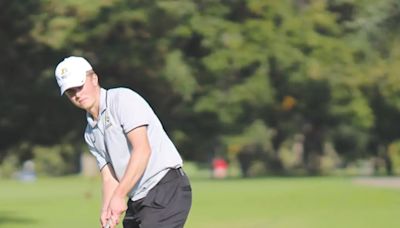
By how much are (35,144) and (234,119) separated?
415 inches

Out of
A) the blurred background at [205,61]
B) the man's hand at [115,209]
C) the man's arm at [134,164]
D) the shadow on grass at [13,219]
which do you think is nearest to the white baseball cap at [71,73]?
the man's arm at [134,164]

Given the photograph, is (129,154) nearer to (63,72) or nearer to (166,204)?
(166,204)

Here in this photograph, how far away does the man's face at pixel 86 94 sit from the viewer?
21.6 ft

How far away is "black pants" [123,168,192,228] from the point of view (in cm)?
691

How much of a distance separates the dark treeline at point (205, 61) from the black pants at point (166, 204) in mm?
33533

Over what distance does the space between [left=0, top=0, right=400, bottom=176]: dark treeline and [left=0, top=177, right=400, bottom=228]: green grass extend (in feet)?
28.8

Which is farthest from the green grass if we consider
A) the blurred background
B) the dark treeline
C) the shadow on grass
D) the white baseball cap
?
the white baseball cap

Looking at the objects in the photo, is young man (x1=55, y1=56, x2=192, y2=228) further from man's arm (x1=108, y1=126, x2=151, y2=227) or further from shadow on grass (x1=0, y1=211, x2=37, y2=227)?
shadow on grass (x1=0, y1=211, x2=37, y2=227)

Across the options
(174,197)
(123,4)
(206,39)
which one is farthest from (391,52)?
(174,197)

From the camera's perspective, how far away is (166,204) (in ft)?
22.7

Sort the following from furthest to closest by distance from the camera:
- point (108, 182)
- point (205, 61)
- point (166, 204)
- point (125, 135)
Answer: point (205, 61)
point (108, 182)
point (166, 204)
point (125, 135)

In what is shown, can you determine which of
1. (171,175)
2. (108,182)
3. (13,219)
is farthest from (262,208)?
(171,175)

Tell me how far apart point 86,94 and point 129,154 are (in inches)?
18.2

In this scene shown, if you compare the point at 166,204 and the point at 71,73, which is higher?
the point at 71,73
